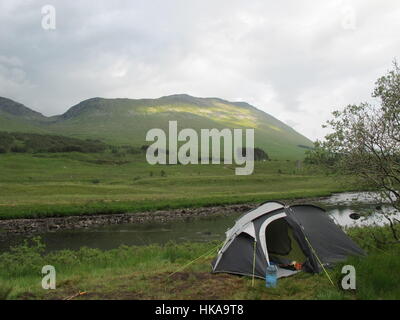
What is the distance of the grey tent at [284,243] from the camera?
1195cm

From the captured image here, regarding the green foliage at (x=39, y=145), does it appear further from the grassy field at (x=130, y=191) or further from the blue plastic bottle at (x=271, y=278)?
the blue plastic bottle at (x=271, y=278)

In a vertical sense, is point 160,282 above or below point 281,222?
below

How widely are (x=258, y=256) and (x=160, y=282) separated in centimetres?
331

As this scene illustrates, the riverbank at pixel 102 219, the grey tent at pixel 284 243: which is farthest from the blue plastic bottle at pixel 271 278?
the riverbank at pixel 102 219

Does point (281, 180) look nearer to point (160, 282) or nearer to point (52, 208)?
point (52, 208)

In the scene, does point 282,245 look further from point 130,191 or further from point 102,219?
point 130,191

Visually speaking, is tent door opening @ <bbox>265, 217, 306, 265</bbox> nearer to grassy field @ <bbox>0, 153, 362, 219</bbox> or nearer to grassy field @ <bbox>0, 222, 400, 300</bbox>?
grassy field @ <bbox>0, 222, 400, 300</bbox>

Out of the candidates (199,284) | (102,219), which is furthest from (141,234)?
(199,284)

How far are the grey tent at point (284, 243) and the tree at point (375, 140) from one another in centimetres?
216

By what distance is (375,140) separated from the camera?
11820mm
